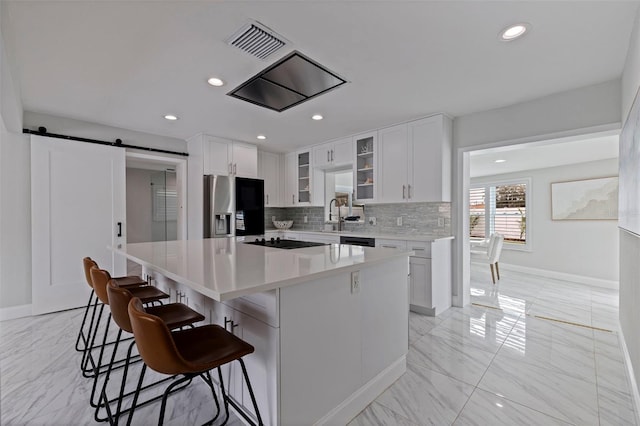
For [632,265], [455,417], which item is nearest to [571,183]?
[632,265]

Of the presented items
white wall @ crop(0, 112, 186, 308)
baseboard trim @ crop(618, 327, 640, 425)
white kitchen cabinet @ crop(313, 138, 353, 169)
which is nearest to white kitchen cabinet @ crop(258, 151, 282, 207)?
white kitchen cabinet @ crop(313, 138, 353, 169)

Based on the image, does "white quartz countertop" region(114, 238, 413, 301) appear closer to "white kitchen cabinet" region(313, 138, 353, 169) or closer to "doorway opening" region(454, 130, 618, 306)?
"doorway opening" region(454, 130, 618, 306)

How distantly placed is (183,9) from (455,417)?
2885mm

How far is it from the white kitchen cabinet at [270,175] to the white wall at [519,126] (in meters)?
3.23

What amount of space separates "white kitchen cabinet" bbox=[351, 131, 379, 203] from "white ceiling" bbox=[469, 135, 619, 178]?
1373 millimetres

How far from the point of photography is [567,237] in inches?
212

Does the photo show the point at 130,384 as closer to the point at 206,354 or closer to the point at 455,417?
the point at 206,354

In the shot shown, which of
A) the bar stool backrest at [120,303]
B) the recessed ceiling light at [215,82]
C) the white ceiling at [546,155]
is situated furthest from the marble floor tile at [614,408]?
the recessed ceiling light at [215,82]

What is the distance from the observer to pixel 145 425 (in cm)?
164

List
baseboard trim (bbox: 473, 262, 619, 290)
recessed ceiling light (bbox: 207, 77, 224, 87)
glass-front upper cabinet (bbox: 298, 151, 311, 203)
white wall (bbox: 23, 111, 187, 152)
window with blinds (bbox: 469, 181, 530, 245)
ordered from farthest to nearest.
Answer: window with blinds (bbox: 469, 181, 530, 245)
glass-front upper cabinet (bbox: 298, 151, 311, 203)
baseboard trim (bbox: 473, 262, 619, 290)
white wall (bbox: 23, 111, 187, 152)
recessed ceiling light (bbox: 207, 77, 224, 87)

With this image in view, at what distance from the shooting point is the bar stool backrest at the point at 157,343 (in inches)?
42.7

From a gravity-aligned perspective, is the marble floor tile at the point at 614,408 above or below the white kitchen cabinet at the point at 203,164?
below

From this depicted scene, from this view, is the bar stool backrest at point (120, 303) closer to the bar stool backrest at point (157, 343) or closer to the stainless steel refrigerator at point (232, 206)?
the bar stool backrest at point (157, 343)

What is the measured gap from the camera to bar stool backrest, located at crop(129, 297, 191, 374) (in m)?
1.08
